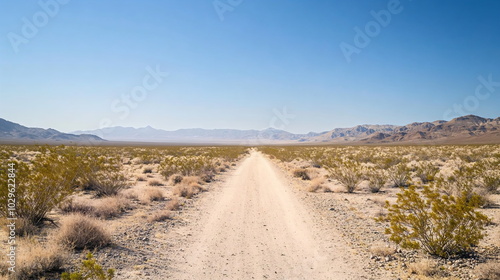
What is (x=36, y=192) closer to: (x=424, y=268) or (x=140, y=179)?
(x=424, y=268)

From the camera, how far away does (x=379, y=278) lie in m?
5.25

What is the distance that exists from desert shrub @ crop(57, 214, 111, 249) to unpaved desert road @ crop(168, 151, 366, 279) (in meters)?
2.17

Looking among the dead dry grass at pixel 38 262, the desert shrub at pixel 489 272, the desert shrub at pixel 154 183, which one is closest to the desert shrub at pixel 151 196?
the desert shrub at pixel 154 183

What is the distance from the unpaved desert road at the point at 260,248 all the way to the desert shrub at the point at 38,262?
2245 millimetres

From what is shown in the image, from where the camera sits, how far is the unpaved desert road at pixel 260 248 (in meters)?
5.48

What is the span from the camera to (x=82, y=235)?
6.18 metres

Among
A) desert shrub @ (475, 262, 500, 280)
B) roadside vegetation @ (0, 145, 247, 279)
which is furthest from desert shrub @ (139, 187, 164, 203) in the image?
desert shrub @ (475, 262, 500, 280)

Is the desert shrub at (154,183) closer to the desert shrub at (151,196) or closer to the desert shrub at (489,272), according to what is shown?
the desert shrub at (151,196)

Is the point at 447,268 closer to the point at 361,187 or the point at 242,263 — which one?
the point at 242,263

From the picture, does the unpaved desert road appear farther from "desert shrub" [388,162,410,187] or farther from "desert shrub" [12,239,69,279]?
A: "desert shrub" [388,162,410,187]

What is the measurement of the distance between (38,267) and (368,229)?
342 inches

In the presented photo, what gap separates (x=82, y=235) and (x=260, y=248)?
4444mm

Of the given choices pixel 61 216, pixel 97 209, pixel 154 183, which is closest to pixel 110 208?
pixel 97 209

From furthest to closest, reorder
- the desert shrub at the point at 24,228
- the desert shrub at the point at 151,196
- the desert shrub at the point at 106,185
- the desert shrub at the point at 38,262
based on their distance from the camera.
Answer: the desert shrub at the point at 106,185 < the desert shrub at the point at 151,196 < the desert shrub at the point at 24,228 < the desert shrub at the point at 38,262
